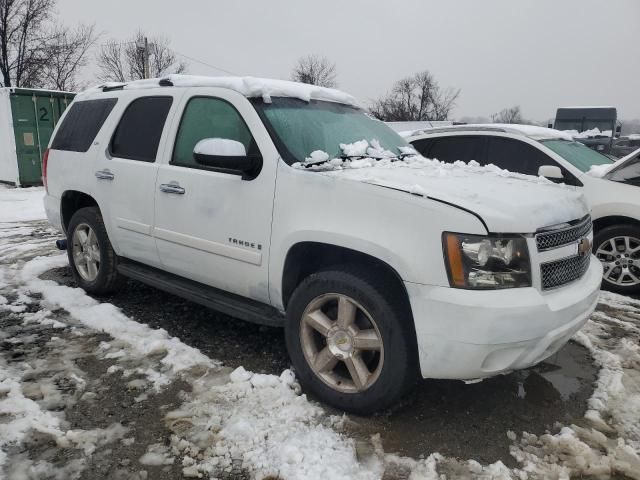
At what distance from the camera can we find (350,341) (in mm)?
2740

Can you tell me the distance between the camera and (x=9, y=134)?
42.1 ft

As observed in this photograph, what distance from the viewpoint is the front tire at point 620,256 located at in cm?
505

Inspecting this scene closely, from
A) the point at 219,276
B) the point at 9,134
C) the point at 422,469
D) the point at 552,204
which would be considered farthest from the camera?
the point at 9,134

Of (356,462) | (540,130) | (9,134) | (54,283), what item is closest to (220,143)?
(356,462)

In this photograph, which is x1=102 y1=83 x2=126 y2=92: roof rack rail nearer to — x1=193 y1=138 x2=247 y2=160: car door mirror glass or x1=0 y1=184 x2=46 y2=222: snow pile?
x1=193 y1=138 x2=247 y2=160: car door mirror glass

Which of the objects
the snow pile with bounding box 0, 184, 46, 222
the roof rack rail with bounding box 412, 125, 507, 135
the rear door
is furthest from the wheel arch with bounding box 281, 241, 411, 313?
the snow pile with bounding box 0, 184, 46, 222

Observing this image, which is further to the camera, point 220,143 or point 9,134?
point 9,134

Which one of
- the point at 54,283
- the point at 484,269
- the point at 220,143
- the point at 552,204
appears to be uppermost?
the point at 220,143

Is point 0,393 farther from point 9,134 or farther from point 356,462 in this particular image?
point 9,134

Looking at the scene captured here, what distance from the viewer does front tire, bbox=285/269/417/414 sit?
255 cm

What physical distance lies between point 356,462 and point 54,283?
12.9 feet

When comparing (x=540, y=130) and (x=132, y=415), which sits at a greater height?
(x=540, y=130)

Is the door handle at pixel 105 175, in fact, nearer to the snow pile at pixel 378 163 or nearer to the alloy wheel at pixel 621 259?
the snow pile at pixel 378 163

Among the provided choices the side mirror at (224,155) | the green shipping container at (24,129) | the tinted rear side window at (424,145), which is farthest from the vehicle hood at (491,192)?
the green shipping container at (24,129)
